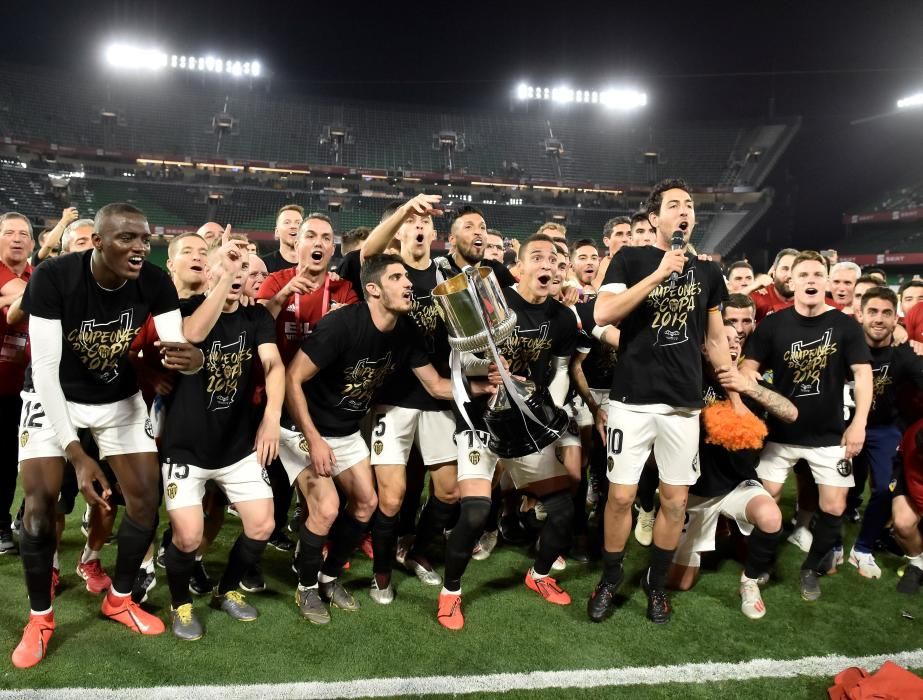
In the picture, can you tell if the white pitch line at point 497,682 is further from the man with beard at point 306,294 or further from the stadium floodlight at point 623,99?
the stadium floodlight at point 623,99

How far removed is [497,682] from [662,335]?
2052 mm

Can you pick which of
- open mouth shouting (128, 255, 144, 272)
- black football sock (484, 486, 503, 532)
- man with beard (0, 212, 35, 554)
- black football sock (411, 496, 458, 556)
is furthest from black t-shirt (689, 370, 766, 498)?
man with beard (0, 212, 35, 554)

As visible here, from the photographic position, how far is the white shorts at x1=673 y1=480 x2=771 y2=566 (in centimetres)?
412

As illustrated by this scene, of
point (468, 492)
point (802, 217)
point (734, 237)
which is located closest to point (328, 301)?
point (468, 492)

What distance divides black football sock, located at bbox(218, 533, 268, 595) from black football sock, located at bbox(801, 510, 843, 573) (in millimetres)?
3438

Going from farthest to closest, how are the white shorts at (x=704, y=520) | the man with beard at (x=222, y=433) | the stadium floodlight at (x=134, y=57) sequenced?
the stadium floodlight at (x=134, y=57), the white shorts at (x=704, y=520), the man with beard at (x=222, y=433)

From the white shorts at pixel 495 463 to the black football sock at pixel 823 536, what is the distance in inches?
67.5

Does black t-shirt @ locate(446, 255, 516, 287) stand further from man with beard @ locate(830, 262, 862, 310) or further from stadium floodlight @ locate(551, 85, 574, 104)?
stadium floodlight @ locate(551, 85, 574, 104)

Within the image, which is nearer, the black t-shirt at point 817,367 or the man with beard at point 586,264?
the black t-shirt at point 817,367

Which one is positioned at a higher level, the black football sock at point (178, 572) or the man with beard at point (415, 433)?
the man with beard at point (415, 433)

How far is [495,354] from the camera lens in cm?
325

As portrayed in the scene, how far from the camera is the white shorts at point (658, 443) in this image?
143 inches

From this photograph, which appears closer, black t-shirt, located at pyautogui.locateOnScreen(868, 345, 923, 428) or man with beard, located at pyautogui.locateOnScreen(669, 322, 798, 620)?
man with beard, located at pyautogui.locateOnScreen(669, 322, 798, 620)

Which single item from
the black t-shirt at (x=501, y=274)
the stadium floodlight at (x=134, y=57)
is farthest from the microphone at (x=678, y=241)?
the stadium floodlight at (x=134, y=57)
